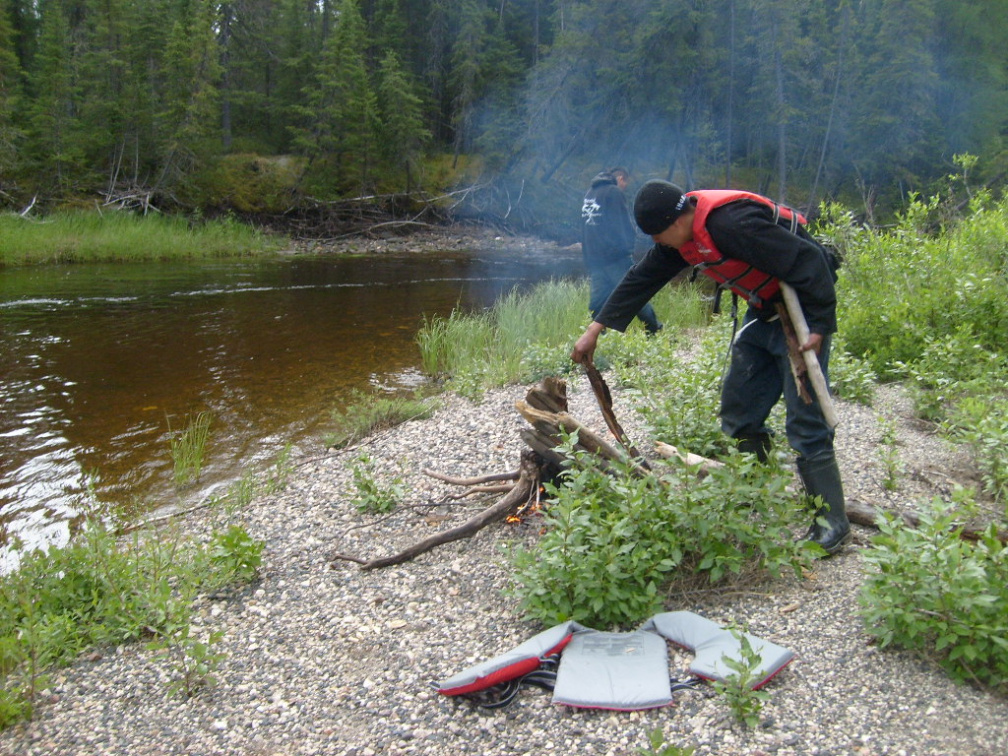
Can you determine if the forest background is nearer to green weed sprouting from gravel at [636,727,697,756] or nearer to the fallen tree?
the fallen tree

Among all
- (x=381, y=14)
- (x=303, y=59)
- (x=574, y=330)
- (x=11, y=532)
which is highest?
(x=381, y=14)

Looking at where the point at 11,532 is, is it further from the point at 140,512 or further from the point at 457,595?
the point at 457,595

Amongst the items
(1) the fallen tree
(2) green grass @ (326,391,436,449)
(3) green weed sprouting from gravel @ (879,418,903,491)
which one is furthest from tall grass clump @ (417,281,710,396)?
(1) the fallen tree

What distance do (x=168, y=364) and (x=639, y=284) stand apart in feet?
23.5

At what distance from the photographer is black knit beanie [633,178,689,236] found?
3383 millimetres

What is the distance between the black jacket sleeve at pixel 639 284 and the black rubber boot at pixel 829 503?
43.3 inches

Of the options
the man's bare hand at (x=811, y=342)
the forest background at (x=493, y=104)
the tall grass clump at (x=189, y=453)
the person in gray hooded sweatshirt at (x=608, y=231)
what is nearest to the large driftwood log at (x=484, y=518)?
the man's bare hand at (x=811, y=342)

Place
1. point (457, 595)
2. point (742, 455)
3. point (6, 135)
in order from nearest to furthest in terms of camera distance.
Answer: point (742, 455) → point (457, 595) → point (6, 135)

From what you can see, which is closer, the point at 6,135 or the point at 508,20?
the point at 6,135

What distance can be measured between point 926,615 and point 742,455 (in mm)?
948

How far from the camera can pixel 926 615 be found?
2.59 metres

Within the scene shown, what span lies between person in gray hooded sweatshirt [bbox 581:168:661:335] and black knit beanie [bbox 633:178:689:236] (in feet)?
14.9

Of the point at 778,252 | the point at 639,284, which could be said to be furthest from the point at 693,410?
the point at 778,252

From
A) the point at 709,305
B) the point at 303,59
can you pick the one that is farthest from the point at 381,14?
the point at 709,305
